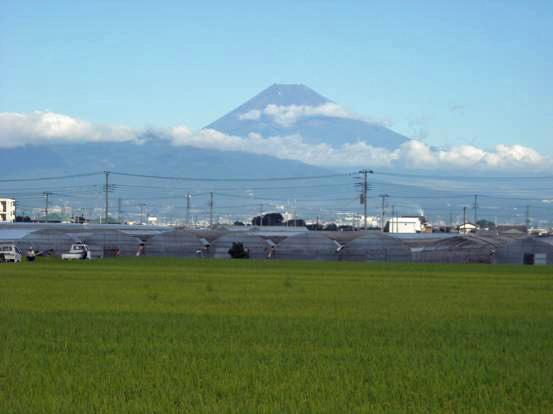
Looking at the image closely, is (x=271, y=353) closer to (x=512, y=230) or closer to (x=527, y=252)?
(x=527, y=252)

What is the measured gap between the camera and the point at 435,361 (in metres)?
15.9

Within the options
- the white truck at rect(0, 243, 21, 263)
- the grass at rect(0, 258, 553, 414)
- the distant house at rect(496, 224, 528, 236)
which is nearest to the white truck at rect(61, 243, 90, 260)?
the white truck at rect(0, 243, 21, 263)

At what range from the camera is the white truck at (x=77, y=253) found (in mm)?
69519

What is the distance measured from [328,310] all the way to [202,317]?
13.2ft

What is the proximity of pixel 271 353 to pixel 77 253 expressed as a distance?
55593 mm

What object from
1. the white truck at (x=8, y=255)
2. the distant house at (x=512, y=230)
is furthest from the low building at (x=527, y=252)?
the distant house at (x=512, y=230)

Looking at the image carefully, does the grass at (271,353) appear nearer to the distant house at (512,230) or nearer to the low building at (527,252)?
the low building at (527,252)

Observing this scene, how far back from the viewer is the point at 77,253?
230ft

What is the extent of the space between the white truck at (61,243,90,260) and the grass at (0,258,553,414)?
38.9 m

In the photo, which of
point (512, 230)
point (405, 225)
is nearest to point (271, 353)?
point (512, 230)

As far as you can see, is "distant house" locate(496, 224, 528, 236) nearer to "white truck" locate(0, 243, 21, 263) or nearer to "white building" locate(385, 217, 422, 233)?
"white building" locate(385, 217, 422, 233)

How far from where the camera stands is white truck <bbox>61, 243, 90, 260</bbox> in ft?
228

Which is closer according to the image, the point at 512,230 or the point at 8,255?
the point at 8,255

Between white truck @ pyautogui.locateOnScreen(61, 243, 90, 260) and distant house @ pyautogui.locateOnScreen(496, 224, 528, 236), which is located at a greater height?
distant house @ pyautogui.locateOnScreen(496, 224, 528, 236)
